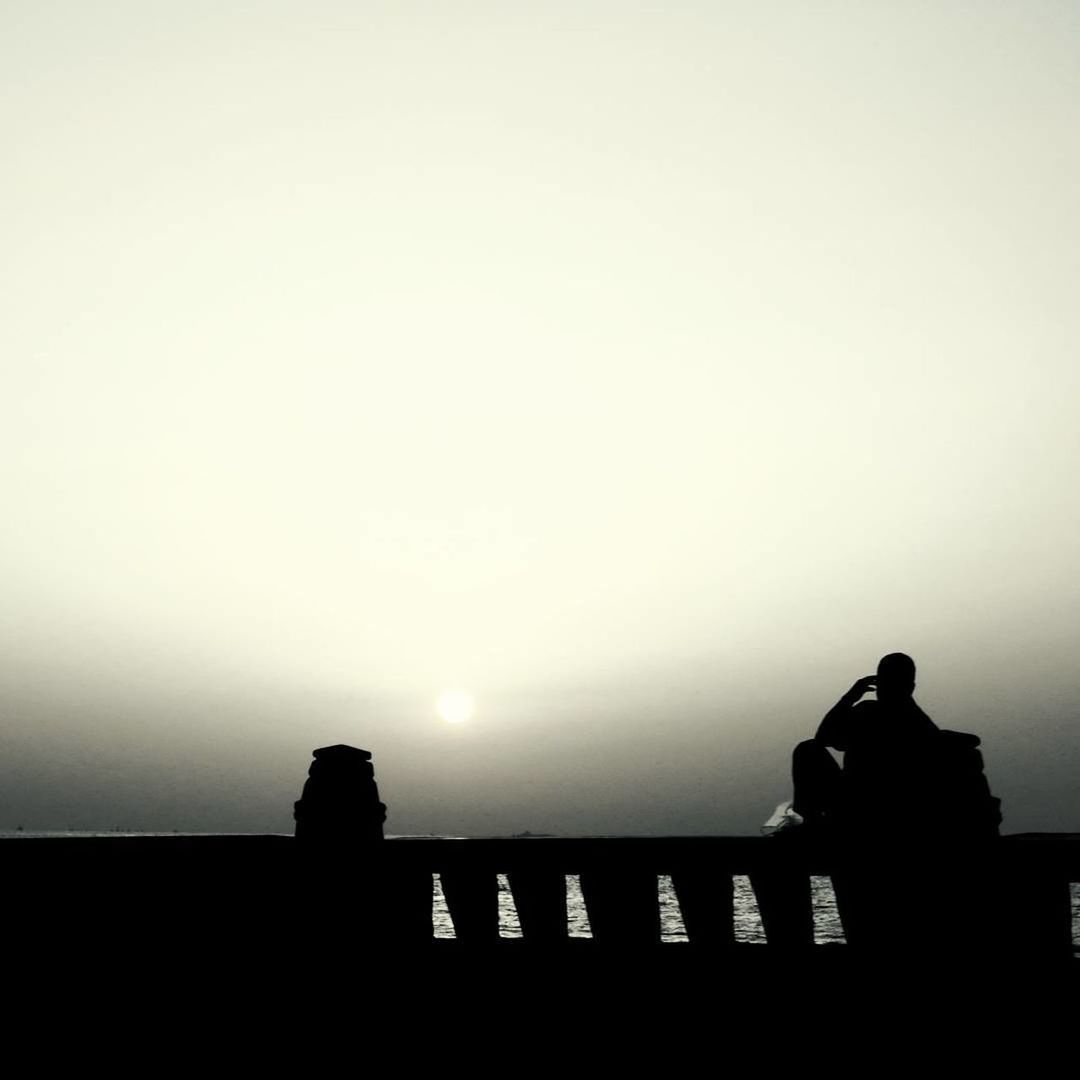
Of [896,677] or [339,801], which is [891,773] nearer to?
[896,677]

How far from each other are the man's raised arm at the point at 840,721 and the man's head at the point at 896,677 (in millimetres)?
237

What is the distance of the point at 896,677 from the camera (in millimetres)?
7094

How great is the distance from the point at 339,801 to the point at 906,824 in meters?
4.38

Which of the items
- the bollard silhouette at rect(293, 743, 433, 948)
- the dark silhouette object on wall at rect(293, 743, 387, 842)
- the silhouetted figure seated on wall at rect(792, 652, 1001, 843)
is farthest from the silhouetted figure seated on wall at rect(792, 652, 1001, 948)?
the dark silhouette object on wall at rect(293, 743, 387, 842)

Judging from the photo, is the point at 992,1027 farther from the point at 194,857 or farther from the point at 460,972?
the point at 194,857

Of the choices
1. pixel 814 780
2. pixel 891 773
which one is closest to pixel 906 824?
pixel 891 773

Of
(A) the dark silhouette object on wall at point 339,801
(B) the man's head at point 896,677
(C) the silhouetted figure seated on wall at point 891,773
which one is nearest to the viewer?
(C) the silhouetted figure seated on wall at point 891,773

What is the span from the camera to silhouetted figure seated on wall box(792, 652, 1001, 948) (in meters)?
6.30

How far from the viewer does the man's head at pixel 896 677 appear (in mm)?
7094

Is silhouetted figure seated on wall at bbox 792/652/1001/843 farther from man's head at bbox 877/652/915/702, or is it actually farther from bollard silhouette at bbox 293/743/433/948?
bollard silhouette at bbox 293/743/433/948

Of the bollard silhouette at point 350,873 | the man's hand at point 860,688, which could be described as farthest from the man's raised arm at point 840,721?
the bollard silhouette at point 350,873

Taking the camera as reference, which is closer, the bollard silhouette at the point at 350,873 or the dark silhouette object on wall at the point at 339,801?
the bollard silhouette at the point at 350,873

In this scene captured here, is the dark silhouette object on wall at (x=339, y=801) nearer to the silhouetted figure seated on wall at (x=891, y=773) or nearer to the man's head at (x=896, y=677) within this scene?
the silhouetted figure seated on wall at (x=891, y=773)

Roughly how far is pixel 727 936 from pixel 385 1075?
8.66 ft
